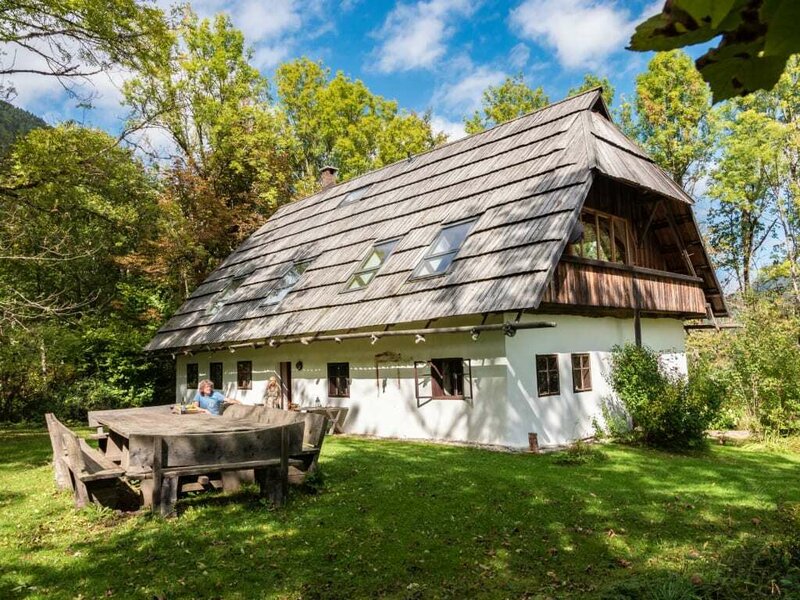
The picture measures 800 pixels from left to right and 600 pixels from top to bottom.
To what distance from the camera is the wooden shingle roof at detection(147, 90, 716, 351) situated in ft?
37.0

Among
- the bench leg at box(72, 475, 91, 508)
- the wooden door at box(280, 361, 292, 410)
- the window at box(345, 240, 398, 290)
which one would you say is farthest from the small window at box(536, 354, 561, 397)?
the bench leg at box(72, 475, 91, 508)

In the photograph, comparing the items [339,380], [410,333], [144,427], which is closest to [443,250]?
[410,333]

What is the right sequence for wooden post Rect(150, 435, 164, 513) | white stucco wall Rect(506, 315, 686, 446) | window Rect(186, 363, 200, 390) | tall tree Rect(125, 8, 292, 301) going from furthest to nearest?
tall tree Rect(125, 8, 292, 301) → window Rect(186, 363, 200, 390) → white stucco wall Rect(506, 315, 686, 446) → wooden post Rect(150, 435, 164, 513)

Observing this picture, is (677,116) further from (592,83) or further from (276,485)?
(276,485)

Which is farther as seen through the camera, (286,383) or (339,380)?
(286,383)

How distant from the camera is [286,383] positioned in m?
17.0

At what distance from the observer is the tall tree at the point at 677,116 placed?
3005 centimetres

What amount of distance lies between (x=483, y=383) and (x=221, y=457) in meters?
6.59

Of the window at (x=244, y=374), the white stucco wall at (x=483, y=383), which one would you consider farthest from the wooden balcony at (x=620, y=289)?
the window at (x=244, y=374)

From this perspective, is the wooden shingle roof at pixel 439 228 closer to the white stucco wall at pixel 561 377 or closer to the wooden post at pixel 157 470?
the white stucco wall at pixel 561 377

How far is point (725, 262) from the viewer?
31797 millimetres

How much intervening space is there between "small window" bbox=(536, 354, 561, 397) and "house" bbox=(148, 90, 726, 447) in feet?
0.14

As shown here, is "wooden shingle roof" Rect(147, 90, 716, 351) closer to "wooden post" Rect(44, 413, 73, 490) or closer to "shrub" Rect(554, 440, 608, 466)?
"shrub" Rect(554, 440, 608, 466)

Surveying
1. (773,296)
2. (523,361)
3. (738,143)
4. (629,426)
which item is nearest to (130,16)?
(523,361)
